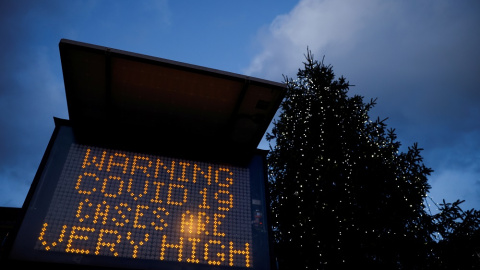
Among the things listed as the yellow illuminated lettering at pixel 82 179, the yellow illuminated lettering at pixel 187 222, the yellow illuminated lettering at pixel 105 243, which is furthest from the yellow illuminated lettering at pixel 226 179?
the yellow illuminated lettering at pixel 82 179

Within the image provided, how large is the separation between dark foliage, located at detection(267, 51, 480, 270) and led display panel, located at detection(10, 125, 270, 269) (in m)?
6.01

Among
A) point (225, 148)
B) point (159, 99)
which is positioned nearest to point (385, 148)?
point (225, 148)

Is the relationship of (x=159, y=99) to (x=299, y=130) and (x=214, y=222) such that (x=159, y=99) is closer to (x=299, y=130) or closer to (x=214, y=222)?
(x=214, y=222)

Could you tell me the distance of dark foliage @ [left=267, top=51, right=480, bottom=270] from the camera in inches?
334

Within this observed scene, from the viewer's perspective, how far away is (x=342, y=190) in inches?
375

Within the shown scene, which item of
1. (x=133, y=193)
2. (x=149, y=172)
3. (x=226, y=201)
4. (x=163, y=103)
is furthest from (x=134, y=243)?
(x=163, y=103)

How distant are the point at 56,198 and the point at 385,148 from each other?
979 cm

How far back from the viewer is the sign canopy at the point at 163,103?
9.84ft

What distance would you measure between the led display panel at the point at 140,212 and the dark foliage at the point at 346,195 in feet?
19.7

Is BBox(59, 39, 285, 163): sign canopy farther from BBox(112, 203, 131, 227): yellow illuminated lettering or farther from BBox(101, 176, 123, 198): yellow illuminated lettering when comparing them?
BBox(112, 203, 131, 227): yellow illuminated lettering

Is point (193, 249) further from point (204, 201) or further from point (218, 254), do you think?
point (204, 201)

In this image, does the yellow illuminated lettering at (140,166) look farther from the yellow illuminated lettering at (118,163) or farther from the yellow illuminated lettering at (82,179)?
the yellow illuminated lettering at (82,179)

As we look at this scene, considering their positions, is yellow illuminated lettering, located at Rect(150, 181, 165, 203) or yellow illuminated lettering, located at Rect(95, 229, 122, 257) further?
yellow illuminated lettering, located at Rect(150, 181, 165, 203)

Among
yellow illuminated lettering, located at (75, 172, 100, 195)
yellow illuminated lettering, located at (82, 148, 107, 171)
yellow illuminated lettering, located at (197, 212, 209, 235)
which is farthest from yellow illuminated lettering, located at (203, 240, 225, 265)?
yellow illuminated lettering, located at (82, 148, 107, 171)
